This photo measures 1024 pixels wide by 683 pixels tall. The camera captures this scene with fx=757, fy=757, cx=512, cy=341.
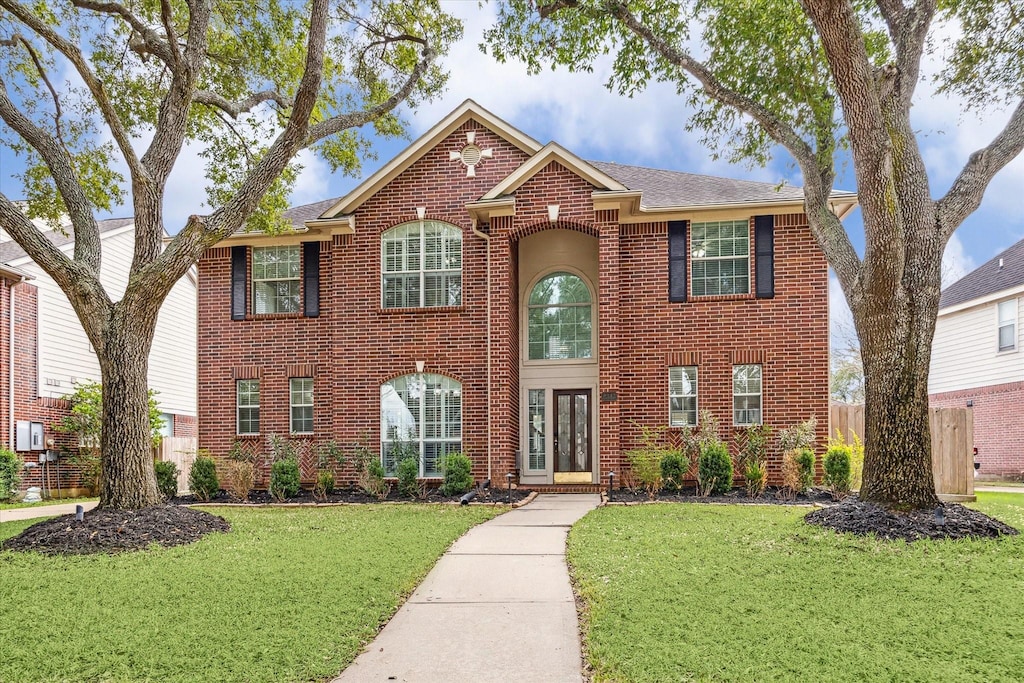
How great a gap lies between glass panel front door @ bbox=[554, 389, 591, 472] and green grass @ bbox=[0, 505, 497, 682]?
674 cm

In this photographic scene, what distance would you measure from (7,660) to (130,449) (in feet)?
17.8

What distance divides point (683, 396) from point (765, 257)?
3296 millimetres

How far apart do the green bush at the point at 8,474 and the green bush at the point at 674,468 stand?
45.9ft

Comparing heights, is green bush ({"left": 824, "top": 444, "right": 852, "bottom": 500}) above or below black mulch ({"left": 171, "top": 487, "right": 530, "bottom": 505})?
above

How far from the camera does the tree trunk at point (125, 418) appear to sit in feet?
33.0

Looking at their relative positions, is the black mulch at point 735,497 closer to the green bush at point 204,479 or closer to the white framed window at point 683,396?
the white framed window at point 683,396

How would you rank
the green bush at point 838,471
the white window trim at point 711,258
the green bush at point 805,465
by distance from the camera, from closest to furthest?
the green bush at point 838,471
the green bush at point 805,465
the white window trim at point 711,258

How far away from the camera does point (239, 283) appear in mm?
17328

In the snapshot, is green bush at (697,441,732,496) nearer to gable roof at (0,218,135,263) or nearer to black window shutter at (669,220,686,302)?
black window shutter at (669,220,686,302)

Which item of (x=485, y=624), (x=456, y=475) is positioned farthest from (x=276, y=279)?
(x=485, y=624)

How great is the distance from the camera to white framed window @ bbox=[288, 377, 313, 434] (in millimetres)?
16906

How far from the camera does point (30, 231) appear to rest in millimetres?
9922

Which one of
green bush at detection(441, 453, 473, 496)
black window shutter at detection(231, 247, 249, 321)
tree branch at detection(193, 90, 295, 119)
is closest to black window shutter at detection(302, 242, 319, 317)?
black window shutter at detection(231, 247, 249, 321)

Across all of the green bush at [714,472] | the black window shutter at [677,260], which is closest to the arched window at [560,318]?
the black window shutter at [677,260]
